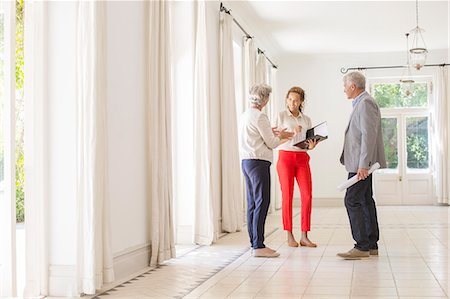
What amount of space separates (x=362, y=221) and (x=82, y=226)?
2.51 m

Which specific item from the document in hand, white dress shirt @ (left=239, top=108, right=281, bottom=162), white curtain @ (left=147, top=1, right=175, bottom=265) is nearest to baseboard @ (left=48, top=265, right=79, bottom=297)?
white curtain @ (left=147, top=1, right=175, bottom=265)

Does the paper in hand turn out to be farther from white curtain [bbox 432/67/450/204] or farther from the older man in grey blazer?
white curtain [bbox 432/67/450/204]

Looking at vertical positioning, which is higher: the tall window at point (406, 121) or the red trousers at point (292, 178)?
the tall window at point (406, 121)

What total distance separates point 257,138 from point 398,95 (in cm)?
940

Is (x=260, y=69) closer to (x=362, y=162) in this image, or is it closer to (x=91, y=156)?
(x=362, y=162)

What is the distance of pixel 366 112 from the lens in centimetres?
551

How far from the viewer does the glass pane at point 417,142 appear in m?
14.2

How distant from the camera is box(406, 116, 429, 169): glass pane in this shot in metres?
14.2

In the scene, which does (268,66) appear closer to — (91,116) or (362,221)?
(362,221)

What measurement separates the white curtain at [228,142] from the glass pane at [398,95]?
6552 mm

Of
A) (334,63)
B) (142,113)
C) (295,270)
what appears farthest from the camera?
(334,63)

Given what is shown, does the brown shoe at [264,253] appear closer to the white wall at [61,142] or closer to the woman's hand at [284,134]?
the woman's hand at [284,134]

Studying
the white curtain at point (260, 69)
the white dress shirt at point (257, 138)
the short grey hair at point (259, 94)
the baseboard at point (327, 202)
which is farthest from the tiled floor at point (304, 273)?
the baseboard at point (327, 202)

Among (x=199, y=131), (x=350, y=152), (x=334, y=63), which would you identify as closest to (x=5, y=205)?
(x=350, y=152)
